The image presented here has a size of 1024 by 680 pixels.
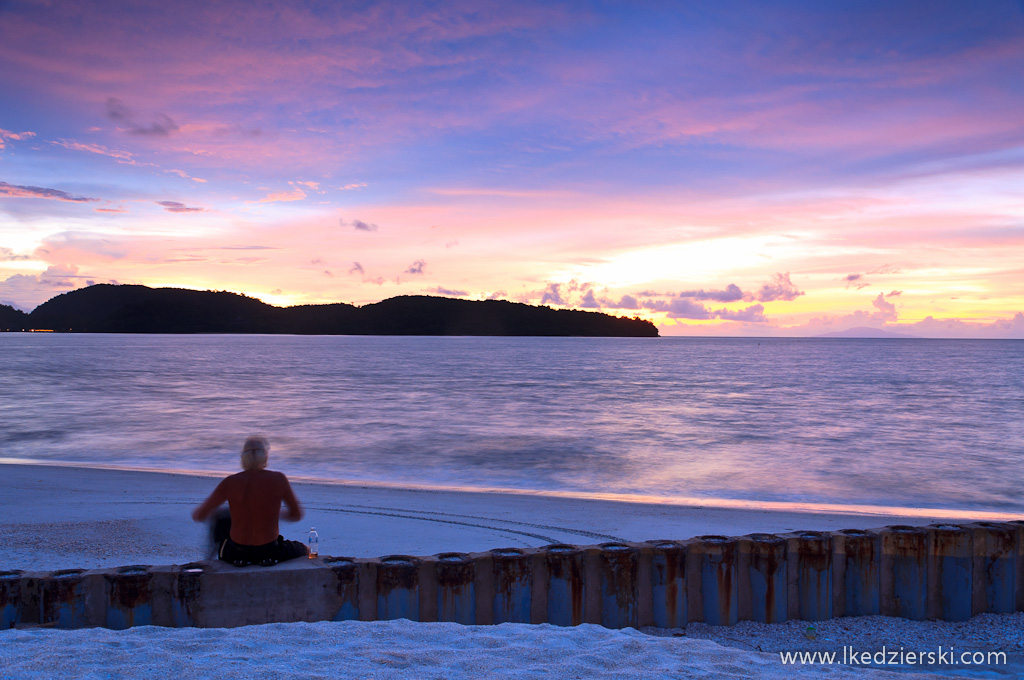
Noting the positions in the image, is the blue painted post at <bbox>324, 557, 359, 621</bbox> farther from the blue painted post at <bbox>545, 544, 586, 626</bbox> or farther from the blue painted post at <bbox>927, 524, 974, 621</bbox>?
the blue painted post at <bbox>927, 524, 974, 621</bbox>

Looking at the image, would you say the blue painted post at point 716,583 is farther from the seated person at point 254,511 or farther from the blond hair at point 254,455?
the blond hair at point 254,455

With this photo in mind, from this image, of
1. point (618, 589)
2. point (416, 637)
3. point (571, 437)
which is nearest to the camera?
point (416, 637)

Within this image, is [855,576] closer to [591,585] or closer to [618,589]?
[618,589]

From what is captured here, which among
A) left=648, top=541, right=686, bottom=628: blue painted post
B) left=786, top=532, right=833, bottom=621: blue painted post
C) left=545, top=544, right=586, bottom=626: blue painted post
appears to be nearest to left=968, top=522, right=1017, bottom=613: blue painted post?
left=786, top=532, right=833, bottom=621: blue painted post

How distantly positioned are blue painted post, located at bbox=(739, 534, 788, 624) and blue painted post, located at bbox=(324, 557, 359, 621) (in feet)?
10.9

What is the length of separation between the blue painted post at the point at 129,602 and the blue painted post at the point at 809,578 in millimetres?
5325

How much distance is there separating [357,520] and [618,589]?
6516 mm

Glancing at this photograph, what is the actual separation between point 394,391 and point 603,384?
699 inches

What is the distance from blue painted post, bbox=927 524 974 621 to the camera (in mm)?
6270

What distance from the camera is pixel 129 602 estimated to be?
5.19 meters

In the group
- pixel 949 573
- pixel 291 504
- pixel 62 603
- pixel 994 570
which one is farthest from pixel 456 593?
pixel 994 570

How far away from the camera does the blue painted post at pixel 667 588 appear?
5.91 meters

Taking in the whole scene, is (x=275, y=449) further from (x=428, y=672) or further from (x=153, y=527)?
(x=428, y=672)

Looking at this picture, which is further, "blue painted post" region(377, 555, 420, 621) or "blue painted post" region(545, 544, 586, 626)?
"blue painted post" region(545, 544, 586, 626)
